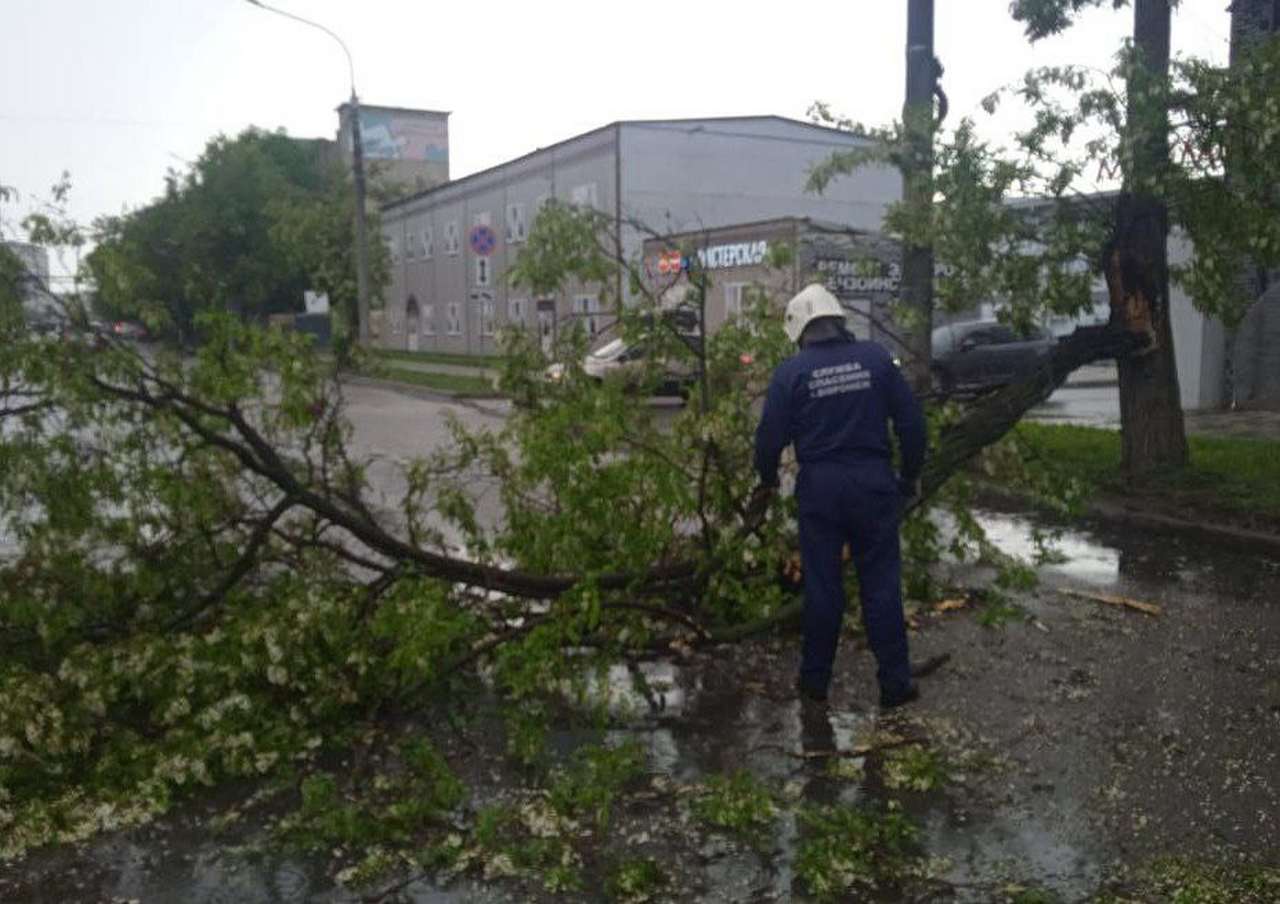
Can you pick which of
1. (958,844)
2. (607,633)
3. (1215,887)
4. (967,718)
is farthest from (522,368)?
(1215,887)

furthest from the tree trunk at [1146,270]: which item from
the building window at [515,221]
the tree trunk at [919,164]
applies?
the building window at [515,221]

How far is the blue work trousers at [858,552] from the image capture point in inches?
205

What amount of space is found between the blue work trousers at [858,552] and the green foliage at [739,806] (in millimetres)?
1011

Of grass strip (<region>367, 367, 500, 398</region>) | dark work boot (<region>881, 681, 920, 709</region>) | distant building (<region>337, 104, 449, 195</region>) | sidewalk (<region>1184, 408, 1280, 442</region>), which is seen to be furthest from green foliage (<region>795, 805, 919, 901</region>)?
distant building (<region>337, 104, 449, 195</region>)

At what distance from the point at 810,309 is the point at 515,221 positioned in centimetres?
3845

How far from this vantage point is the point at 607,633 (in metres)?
5.46

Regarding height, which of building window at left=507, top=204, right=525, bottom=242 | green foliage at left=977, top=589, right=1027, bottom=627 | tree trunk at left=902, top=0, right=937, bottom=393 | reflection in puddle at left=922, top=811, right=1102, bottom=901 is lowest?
reflection in puddle at left=922, top=811, right=1102, bottom=901

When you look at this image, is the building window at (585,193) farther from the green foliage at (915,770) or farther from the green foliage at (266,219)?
the green foliage at (915,770)

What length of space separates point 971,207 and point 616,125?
93.3 ft

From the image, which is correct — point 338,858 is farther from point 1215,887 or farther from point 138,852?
point 1215,887

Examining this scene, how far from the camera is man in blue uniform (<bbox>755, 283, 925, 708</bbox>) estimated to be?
5219mm

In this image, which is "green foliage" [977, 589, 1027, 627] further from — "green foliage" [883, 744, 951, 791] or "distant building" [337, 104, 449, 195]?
"distant building" [337, 104, 449, 195]

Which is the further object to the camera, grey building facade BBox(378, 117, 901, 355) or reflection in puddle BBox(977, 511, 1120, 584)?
grey building facade BBox(378, 117, 901, 355)

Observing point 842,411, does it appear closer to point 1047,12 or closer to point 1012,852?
point 1012,852
